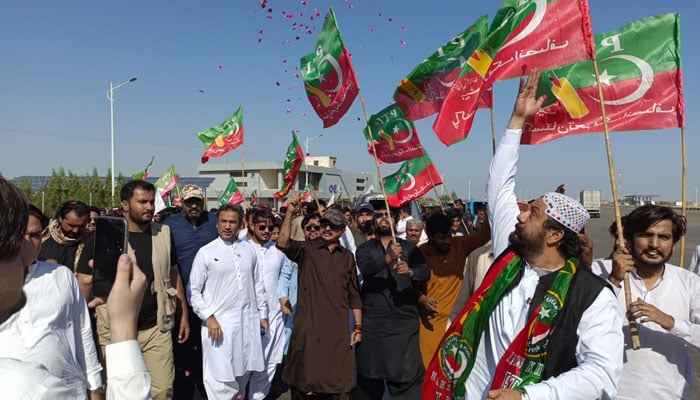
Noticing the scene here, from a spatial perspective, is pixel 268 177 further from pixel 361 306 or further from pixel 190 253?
pixel 361 306

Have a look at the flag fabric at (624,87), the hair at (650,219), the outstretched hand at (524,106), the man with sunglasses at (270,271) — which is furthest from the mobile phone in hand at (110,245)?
the man with sunglasses at (270,271)

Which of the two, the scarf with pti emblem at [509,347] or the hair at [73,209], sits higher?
the hair at [73,209]

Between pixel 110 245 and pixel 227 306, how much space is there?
11.3 feet

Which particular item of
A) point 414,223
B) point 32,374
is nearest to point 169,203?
point 414,223

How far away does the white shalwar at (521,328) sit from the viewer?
2055mm

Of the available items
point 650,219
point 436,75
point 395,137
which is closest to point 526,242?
point 650,219

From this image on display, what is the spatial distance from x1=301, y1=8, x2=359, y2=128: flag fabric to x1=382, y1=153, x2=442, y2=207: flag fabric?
172cm

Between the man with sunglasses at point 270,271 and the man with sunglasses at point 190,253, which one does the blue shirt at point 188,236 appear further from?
the man with sunglasses at point 270,271

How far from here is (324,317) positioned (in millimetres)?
4562

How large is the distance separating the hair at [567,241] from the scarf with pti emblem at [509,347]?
4 cm

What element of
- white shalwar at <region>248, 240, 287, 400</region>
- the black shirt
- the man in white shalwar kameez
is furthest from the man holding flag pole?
white shalwar at <region>248, 240, 287, 400</region>

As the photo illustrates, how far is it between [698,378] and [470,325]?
15.4ft

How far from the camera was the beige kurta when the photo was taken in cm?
475

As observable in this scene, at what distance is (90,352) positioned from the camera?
2.35 meters
